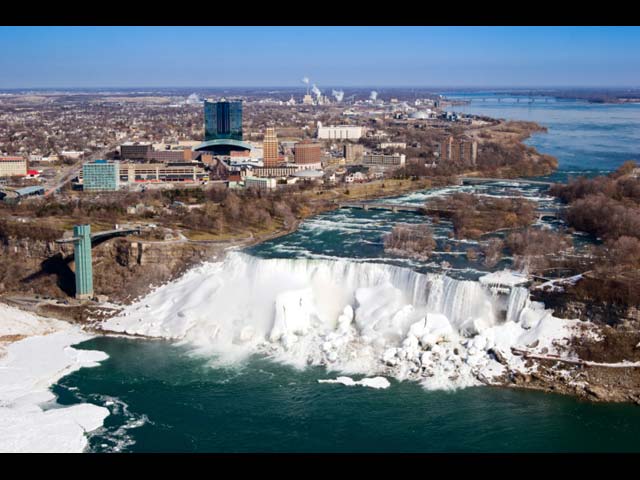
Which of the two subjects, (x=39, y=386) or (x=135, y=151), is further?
(x=135, y=151)

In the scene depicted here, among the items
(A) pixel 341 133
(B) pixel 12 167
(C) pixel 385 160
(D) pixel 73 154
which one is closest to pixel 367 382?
(B) pixel 12 167

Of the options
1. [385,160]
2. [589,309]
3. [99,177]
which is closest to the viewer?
[589,309]

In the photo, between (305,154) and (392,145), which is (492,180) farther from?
(392,145)

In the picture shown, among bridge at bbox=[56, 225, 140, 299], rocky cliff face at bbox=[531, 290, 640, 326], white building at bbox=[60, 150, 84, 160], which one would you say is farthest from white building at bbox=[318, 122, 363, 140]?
rocky cliff face at bbox=[531, 290, 640, 326]

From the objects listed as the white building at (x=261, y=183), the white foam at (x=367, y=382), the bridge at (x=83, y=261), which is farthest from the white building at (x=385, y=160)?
the white foam at (x=367, y=382)

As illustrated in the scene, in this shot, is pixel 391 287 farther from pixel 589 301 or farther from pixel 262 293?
pixel 589 301

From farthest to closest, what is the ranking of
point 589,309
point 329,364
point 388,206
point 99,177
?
1. point 99,177
2. point 388,206
3. point 589,309
4. point 329,364

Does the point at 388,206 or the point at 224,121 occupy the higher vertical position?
the point at 224,121

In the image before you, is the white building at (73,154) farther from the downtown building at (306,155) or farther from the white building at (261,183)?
the white building at (261,183)
